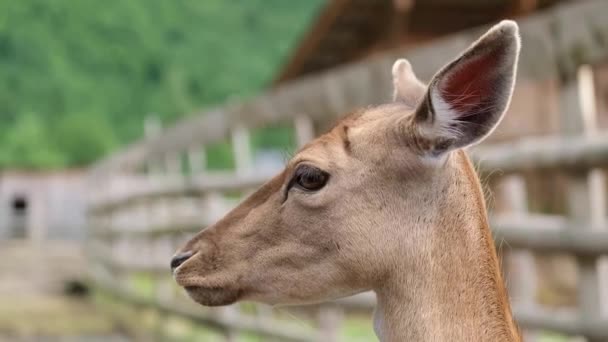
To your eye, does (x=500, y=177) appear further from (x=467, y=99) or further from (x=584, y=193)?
(x=467, y=99)

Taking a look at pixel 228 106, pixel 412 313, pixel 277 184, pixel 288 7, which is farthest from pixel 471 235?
pixel 288 7

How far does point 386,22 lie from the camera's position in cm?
1286

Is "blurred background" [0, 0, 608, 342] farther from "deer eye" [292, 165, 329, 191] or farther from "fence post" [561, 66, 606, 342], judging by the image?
"deer eye" [292, 165, 329, 191]

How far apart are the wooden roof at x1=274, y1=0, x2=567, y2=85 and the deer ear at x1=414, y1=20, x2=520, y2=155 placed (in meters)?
9.23

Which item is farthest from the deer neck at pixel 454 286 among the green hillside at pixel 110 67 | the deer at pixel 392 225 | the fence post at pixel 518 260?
the green hillside at pixel 110 67

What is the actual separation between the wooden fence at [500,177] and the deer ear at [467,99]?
1.05m

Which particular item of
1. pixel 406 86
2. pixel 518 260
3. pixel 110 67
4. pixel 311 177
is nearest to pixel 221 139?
pixel 518 260

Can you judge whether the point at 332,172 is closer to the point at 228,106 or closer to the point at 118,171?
the point at 228,106

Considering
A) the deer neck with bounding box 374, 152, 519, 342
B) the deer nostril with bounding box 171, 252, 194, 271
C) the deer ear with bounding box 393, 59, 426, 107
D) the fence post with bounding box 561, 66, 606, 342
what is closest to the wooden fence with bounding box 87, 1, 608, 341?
the fence post with bounding box 561, 66, 606, 342

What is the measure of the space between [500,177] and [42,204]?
23.2 meters

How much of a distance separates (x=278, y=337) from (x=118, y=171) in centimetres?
710

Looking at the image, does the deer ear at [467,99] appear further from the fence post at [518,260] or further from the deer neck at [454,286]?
the fence post at [518,260]

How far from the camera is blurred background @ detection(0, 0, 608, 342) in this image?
3.92 meters

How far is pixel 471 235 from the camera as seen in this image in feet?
8.61
